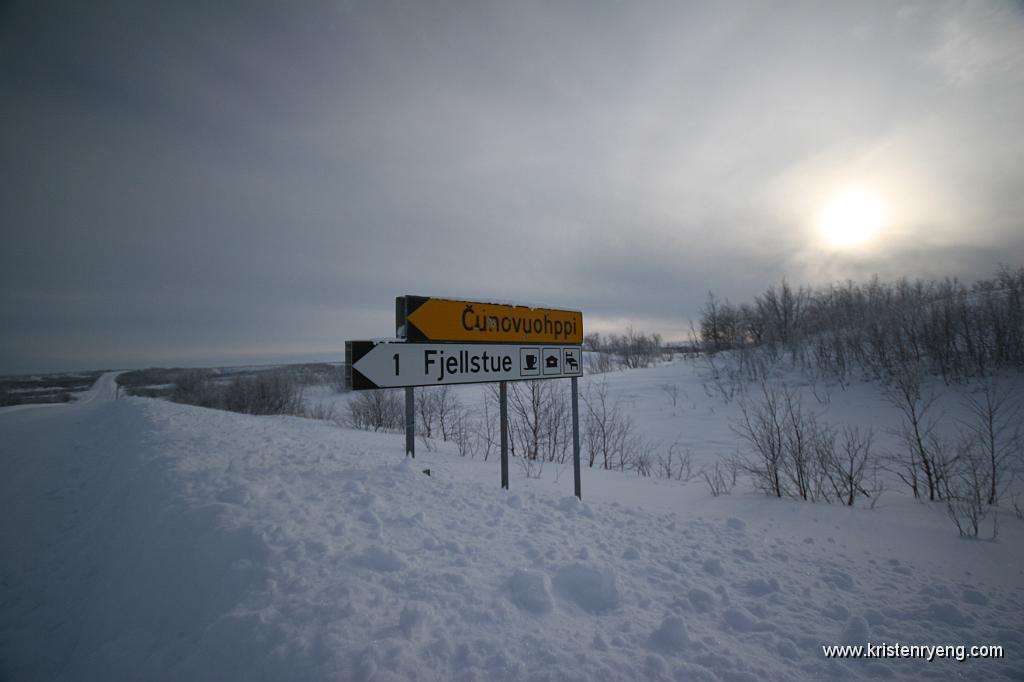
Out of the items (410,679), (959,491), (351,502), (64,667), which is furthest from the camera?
(959,491)

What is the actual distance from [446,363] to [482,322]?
746 millimetres

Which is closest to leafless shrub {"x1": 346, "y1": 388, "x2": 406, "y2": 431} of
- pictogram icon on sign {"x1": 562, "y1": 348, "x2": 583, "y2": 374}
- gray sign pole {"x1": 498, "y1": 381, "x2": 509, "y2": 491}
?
gray sign pole {"x1": 498, "y1": 381, "x2": 509, "y2": 491}

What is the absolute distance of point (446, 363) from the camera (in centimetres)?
407

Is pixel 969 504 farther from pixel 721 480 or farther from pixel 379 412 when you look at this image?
pixel 379 412

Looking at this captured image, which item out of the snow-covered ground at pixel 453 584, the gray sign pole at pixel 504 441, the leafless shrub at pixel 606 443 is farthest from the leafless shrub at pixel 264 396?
the gray sign pole at pixel 504 441

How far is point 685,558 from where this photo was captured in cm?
280

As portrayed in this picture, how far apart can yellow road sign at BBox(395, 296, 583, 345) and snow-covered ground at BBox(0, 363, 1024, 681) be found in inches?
69.4

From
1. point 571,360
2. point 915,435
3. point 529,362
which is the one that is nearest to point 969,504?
point 915,435

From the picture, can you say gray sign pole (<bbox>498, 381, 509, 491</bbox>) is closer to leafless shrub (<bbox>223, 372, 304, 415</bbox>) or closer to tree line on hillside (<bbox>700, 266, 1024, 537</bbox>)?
tree line on hillside (<bbox>700, 266, 1024, 537</bbox>)

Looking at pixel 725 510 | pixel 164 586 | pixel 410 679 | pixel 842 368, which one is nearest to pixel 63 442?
pixel 164 586

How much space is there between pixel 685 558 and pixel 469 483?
96.3 inches

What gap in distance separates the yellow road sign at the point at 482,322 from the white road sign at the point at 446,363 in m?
0.12

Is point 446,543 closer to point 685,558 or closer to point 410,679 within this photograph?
point 410,679

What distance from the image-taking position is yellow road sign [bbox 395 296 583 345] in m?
3.89
